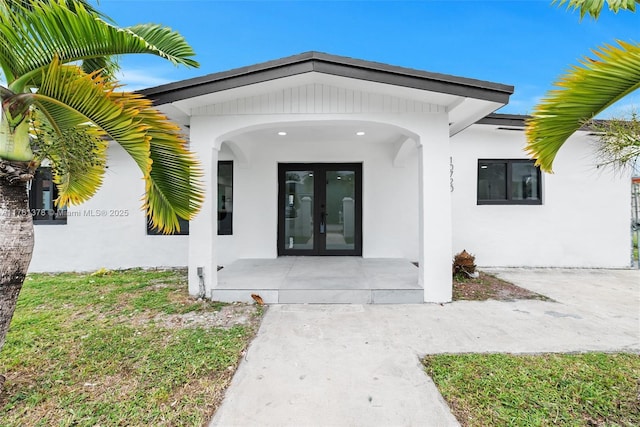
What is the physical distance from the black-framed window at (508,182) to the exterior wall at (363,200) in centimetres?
176

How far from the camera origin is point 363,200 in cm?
754

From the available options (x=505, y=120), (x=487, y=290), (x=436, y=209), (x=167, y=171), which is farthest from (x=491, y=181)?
(x=167, y=171)

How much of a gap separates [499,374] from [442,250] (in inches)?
87.7

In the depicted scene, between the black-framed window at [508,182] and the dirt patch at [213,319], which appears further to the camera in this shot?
the black-framed window at [508,182]

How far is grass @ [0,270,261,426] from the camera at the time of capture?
87.6 inches

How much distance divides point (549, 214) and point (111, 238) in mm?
10720

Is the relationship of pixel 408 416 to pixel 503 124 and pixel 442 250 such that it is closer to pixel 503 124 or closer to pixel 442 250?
pixel 442 250

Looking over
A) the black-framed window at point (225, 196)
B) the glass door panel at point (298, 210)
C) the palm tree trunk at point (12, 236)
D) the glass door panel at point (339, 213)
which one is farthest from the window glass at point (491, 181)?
the palm tree trunk at point (12, 236)

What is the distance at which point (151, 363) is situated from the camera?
2.88m

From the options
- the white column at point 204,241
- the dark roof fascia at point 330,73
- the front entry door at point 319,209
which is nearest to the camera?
the dark roof fascia at point 330,73

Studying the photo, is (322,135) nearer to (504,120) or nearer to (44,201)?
(504,120)

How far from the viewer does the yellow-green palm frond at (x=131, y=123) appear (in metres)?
2.31

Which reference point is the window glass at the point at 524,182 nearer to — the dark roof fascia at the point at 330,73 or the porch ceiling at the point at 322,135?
Answer: the porch ceiling at the point at 322,135

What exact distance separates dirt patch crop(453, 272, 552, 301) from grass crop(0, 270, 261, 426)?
3.51 meters
